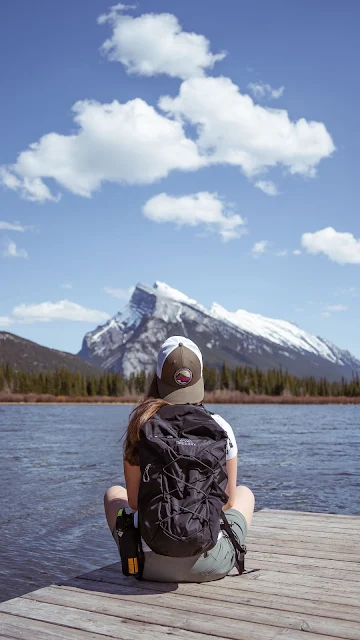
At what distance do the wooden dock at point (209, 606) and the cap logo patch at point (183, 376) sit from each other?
5.08 feet

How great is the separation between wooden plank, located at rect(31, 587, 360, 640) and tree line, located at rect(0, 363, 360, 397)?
15534 centimetres

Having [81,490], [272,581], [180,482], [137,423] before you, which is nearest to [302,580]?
[272,581]

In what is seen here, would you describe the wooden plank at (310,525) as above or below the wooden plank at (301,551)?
below

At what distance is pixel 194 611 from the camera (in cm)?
450

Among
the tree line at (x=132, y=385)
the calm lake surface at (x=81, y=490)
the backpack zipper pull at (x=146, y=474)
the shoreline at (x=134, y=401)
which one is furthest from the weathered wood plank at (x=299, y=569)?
the tree line at (x=132, y=385)

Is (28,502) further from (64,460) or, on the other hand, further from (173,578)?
(173,578)

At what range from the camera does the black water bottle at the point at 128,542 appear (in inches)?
193

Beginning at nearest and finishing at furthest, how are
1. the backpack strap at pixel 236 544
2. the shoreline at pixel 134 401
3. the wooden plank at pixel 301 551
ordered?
1. the backpack strap at pixel 236 544
2. the wooden plank at pixel 301 551
3. the shoreline at pixel 134 401

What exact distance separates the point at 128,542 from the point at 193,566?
529 millimetres

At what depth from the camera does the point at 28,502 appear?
15.1 metres

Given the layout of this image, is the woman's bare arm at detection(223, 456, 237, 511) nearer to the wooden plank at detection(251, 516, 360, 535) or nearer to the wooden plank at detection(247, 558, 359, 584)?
the wooden plank at detection(247, 558, 359, 584)

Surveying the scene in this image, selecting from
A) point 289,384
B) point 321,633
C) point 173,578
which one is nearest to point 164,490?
point 173,578

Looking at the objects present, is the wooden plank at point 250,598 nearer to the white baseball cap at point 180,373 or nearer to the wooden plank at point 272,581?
the wooden plank at point 272,581

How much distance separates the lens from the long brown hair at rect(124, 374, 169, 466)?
4.66 meters
